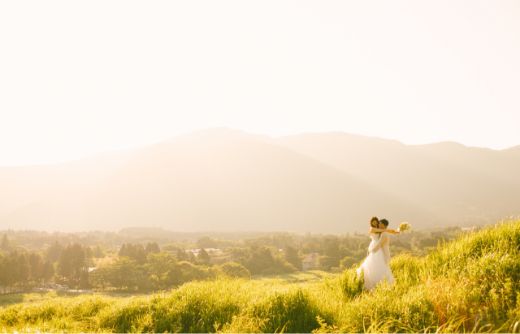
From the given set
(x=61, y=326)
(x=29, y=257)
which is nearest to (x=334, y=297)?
(x=61, y=326)

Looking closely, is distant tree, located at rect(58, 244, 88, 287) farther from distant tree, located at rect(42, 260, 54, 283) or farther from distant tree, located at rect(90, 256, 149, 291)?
distant tree, located at rect(90, 256, 149, 291)

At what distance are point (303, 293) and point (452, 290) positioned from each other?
385cm

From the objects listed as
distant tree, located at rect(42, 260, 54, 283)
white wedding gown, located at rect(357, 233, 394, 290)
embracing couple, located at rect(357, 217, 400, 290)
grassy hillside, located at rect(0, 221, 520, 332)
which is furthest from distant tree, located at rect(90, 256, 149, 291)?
white wedding gown, located at rect(357, 233, 394, 290)

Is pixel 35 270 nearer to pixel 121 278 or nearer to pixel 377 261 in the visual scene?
pixel 121 278

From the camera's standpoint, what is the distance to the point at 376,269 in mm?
11906

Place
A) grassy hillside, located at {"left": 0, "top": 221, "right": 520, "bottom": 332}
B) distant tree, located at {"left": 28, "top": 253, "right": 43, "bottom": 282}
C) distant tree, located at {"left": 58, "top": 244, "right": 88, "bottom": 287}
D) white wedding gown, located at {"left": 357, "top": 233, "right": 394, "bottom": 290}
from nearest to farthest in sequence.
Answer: grassy hillside, located at {"left": 0, "top": 221, "right": 520, "bottom": 332}
white wedding gown, located at {"left": 357, "top": 233, "right": 394, "bottom": 290}
distant tree, located at {"left": 28, "top": 253, "right": 43, "bottom": 282}
distant tree, located at {"left": 58, "top": 244, "right": 88, "bottom": 287}

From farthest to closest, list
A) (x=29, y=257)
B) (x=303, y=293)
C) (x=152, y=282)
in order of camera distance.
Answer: (x=29, y=257) < (x=152, y=282) < (x=303, y=293)

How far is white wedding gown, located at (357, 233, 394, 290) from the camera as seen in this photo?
38.3ft

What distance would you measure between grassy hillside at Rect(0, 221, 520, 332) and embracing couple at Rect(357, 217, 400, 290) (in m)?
0.41

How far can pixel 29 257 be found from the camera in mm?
171125

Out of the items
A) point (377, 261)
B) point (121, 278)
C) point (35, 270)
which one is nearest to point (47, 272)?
point (35, 270)

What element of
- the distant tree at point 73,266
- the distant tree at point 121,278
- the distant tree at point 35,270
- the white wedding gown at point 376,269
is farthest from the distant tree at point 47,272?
the white wedding gown at point 376,269

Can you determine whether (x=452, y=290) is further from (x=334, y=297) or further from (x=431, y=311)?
(x=334, y=297)

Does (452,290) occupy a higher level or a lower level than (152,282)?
higher
